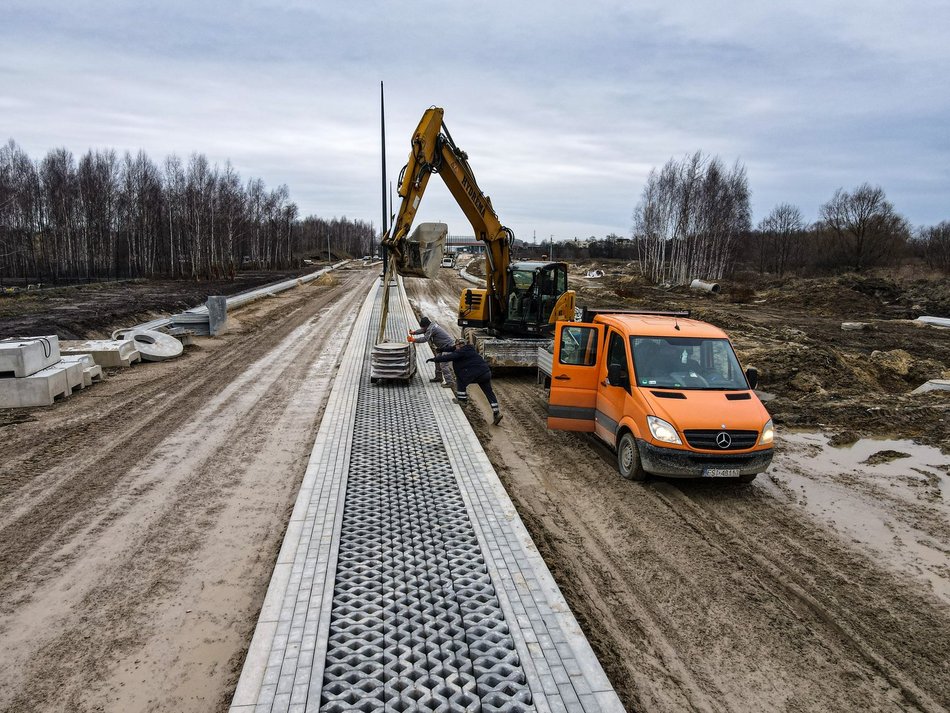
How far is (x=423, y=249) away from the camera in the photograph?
1232 cm

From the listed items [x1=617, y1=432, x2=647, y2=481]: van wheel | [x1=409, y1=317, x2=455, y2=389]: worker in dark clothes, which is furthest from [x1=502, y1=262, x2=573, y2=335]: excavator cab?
[x1=617, y1=432, x2=647, y2=481]: van wheel

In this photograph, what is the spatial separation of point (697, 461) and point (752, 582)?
1.86 m

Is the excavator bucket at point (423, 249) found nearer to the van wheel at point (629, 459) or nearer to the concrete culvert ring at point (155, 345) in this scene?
the van wheel at point (629, 459)

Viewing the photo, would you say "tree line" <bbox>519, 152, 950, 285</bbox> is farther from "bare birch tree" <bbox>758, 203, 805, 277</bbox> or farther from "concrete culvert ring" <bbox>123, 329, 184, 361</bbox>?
"concrete culvert ring" <bbox>123, 329, 184, 361</bbox>

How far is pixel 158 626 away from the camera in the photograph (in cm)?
471

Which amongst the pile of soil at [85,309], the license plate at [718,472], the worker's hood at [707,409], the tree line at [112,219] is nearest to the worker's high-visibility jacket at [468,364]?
the worker's hood at [707,409]

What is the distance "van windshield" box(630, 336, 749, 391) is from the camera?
794cm

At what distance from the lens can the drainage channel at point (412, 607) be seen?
379cm

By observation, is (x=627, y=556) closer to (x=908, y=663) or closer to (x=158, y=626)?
(x=908, y=663)

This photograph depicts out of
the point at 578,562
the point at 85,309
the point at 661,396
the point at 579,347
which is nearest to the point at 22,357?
the point at 579,347

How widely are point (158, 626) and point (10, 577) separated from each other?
1811 millimetres

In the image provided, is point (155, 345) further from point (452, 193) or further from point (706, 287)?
point (706, 287)

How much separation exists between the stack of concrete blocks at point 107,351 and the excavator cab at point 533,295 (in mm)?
9439

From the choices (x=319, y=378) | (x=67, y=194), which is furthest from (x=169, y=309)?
(x=67, y=194)
